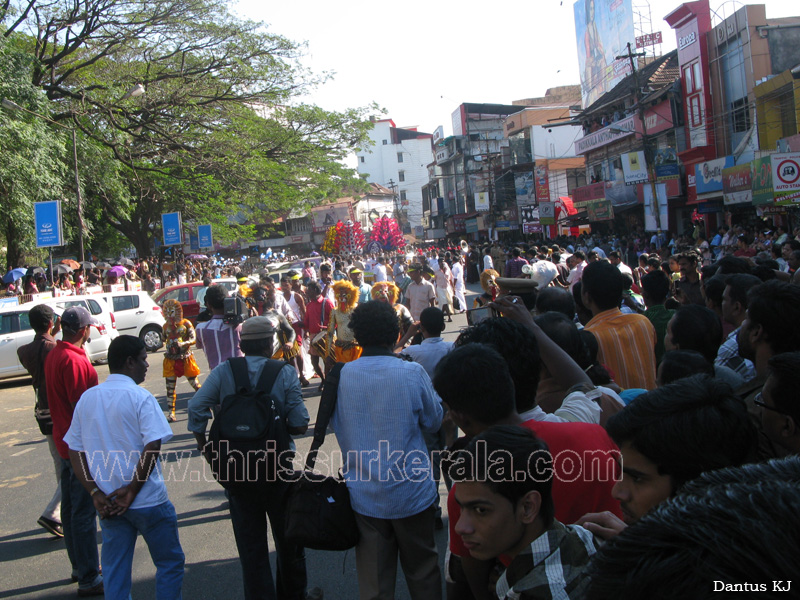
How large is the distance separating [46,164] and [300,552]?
16.3 m

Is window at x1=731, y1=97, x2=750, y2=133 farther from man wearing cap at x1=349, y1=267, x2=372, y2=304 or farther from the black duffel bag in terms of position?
the black duffel bag

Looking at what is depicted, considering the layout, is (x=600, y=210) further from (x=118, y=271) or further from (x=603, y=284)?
(x=603, y=284)

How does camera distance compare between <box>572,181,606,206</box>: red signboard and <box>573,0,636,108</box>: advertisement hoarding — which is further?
<box>573,0,636,108</box>: advertisement hoarding

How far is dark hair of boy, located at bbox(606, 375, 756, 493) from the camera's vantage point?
171 centimetres

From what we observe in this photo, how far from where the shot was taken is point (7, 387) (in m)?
13.6

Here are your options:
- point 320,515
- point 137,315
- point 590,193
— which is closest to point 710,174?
point 590,193

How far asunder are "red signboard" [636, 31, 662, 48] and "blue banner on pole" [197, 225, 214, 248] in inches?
1054

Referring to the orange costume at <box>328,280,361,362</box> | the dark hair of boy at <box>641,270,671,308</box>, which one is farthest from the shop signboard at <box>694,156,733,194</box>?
the dark hair of boy at <box>641,270,671,308</box>

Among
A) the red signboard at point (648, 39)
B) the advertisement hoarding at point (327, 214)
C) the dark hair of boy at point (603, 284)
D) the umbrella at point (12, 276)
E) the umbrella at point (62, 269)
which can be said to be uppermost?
the red signboard at point (648, 39)

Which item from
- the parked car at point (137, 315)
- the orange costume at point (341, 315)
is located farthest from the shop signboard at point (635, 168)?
the orange costume at point (341, 315)

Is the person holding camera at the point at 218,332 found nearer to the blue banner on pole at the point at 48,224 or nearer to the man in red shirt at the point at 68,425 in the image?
the man in red shirt at the point at 68,425

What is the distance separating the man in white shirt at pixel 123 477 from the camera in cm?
346

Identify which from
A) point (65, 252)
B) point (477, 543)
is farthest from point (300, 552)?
point (65, 252)

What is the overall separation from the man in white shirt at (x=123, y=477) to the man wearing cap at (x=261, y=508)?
317mm
